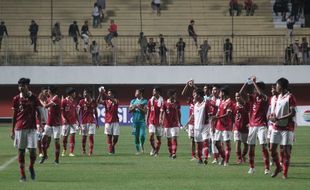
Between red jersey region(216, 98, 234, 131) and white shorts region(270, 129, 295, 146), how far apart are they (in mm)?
4564

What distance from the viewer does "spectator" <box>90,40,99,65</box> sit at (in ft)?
189

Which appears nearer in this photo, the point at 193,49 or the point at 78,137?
the point at 78,137

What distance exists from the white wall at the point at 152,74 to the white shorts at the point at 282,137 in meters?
34.3

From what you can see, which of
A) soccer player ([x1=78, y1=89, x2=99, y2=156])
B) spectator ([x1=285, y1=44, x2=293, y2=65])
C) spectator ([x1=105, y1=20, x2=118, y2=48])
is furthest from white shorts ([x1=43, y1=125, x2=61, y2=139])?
spectator ([x1=285, y1=44, x2=293, y2=65])

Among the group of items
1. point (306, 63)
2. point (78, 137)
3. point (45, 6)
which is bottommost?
point (78, 137)

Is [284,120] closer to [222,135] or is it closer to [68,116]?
[222,135]

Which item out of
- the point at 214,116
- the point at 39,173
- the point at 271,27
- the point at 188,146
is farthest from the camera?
the point at 271,27

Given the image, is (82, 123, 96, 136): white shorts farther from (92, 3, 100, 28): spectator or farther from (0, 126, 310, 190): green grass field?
(92, 3, 100, 28): spectator

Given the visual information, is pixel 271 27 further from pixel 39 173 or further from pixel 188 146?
pixel 39 173

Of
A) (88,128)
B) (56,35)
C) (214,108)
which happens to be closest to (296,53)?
(56,35)

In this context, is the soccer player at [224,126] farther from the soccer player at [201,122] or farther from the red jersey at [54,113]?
the red jersey at [54,113]

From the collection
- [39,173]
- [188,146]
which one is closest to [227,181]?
[39,173]

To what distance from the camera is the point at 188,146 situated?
128 ft

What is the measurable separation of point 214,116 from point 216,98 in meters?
1.23
